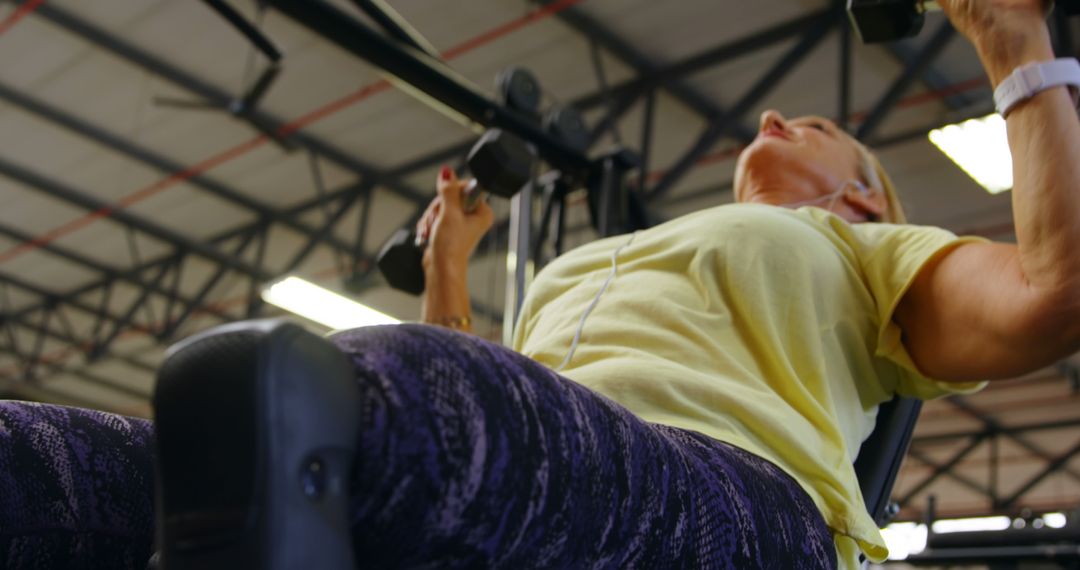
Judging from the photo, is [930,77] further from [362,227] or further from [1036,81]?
[1036,81]

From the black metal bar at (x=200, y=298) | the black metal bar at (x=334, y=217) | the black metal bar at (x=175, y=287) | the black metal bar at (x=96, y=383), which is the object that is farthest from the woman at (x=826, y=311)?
the black metal bar at (x=96, y=383)

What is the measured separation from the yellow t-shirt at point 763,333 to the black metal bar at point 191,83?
15.0 feet

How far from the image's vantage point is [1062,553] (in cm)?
268

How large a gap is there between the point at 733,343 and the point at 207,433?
0.57 metres

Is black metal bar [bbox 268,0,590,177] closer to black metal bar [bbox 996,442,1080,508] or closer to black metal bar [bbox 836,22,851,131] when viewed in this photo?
black metal bar [bbox 836,22,851,131]

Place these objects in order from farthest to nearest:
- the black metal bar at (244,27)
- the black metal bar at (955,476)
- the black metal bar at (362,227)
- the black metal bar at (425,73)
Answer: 1. the black metal bar at (955,476)
2. the black metal bar at (362,227)
3. the black metal bar at (244,27)
4. the black metal bar at (425,73)

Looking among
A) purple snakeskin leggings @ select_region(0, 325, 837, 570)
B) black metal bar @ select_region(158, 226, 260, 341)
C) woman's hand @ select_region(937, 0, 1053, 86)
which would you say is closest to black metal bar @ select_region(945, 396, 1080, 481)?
black metal bar @ select_region(158, 226, 260, 341)

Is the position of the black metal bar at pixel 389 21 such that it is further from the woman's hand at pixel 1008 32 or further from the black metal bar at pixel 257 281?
the black metal bar at pixel 257 281

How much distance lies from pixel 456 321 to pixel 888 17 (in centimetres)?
69

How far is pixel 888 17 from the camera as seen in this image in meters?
1.26

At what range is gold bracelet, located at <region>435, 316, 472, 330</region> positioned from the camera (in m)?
1.44

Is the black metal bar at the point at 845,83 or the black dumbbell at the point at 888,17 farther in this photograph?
the black metal bar at the point at 845,83

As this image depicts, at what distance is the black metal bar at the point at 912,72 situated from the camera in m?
4.03

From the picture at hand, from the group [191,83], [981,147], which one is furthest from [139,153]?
[981,147]
